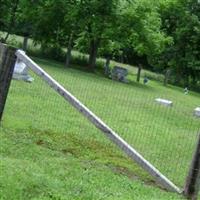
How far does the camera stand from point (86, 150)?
900 centimetres

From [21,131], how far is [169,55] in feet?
129

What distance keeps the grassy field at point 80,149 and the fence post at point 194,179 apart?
0.76 feet

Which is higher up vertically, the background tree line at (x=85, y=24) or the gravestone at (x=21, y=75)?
the background tree line at (x=85, y=24)

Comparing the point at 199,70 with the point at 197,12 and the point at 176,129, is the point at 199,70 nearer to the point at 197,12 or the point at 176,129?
the point at 197,12

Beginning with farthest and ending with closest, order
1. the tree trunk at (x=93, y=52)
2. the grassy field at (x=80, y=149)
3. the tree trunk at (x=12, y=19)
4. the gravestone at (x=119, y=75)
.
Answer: the tree trunk at (x=93, y=52), the tree trunk at (x=12, y=19), the gravestone at (x=119, y=75), the grassy field at (x=80, y=149)

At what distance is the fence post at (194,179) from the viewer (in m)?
7.01

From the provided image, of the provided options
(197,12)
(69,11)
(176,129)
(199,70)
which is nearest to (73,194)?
(176,129)

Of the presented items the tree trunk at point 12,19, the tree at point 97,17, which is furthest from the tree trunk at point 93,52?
the tree trunk at point 12,19

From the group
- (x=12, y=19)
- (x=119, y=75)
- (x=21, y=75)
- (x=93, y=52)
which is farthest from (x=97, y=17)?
(x=21, y=75)

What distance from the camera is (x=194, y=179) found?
7023 millimetres

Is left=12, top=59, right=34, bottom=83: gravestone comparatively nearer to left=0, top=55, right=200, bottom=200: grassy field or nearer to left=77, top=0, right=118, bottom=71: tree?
left=0, top=55, right=200, bottom=200: grassy field

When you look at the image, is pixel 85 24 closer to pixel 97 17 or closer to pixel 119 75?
pixel 97 17

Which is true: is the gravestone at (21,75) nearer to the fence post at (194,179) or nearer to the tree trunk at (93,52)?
the fence post at (194,179)

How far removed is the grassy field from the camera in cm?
628
